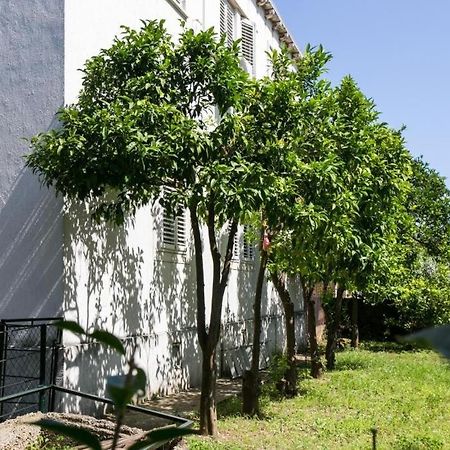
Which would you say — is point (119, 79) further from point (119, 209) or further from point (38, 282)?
point (38, 282)

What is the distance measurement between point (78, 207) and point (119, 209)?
0.90 m

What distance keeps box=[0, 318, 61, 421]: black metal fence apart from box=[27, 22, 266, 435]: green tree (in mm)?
1753

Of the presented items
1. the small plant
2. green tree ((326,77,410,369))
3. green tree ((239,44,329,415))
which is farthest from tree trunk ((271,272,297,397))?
the small plant

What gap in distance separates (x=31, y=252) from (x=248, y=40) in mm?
10322

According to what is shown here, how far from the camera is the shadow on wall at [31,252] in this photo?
934cm

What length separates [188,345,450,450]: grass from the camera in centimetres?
914

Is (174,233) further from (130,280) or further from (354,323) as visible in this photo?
(354,323)

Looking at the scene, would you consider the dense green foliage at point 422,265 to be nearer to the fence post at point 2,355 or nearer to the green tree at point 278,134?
the green tree at point 278,134

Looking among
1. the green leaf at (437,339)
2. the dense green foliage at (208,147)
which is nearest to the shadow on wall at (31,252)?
the dense green foliage at (208,147)

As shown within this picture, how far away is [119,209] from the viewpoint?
917cm

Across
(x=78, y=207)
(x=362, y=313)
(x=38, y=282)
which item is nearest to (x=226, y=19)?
(x=78, y=207)

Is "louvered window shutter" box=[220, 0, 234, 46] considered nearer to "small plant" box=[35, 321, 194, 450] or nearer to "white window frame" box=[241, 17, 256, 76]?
"white window frame" box=[241, 17, 256, 76]

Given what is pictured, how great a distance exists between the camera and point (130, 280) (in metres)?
11.2

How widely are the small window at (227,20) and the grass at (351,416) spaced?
811cm
